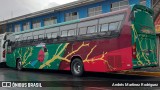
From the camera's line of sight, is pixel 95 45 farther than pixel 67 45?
No

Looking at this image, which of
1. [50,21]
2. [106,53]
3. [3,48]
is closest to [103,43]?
[106,53]

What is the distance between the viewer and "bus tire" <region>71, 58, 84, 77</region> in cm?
1517

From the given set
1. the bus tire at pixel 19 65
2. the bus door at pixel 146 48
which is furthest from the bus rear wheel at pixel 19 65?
the bus door at pixel 146 48

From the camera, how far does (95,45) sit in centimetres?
1437

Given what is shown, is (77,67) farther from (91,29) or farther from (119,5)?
(119,5)

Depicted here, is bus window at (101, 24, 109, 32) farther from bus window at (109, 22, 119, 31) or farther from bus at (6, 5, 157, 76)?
bus window at (109, 22, 119, 31)

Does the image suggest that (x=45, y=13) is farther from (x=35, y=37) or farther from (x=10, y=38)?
(x=35, y=37)

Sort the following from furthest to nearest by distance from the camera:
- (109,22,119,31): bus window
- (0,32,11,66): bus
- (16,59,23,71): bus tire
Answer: (0,32,11,66): bus → (16,59,23,71): bus tire → (109,22,119,31): bus window

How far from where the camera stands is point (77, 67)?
15.6m

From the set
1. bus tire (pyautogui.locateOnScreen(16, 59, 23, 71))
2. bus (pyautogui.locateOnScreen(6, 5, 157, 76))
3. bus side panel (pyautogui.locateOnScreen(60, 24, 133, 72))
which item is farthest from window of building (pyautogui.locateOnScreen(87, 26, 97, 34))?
bus tire (pyautogui.locateOnScreen(16, 59, 23, 71))

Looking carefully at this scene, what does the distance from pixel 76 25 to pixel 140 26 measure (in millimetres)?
3984

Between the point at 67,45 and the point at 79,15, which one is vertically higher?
the point at 79,15

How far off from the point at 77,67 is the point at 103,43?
2.58 metres

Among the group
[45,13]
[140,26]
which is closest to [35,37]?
[140,26]
